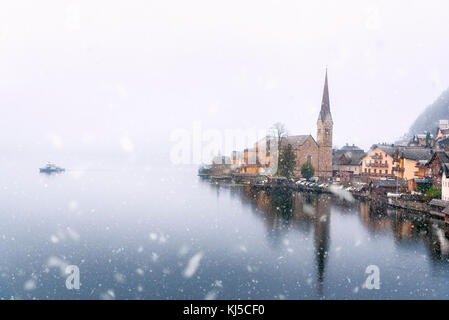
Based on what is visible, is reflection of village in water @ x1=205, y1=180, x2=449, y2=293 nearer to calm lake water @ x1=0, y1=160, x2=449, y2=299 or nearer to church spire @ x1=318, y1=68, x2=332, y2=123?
calm lake water @ x1=0, y1=160, x2=449, y2=299

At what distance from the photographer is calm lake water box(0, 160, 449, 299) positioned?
15.9 meters

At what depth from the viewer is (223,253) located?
20750mm

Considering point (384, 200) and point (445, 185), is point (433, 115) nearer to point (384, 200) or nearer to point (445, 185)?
point (384, 200)

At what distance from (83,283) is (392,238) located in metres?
18.2

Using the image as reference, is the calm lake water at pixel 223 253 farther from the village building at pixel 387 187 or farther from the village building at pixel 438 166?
the village building at pixel 387 187

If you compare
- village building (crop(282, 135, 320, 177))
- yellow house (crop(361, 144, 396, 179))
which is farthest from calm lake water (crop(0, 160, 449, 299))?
village building (crop(282, 135, 320, 177))

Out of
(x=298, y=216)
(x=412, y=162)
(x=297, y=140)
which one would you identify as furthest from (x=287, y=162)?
(x=298, y=216)

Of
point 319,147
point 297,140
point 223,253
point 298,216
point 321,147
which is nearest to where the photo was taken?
point 223,253

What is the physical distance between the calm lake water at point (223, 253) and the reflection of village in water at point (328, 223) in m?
0.08

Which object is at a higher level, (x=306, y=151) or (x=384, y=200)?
(x=306, y=151)

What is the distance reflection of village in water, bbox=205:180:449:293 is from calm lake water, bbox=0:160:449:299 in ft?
0.27

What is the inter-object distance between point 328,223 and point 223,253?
37.0 feet

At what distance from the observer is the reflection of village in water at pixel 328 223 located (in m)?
21.0
